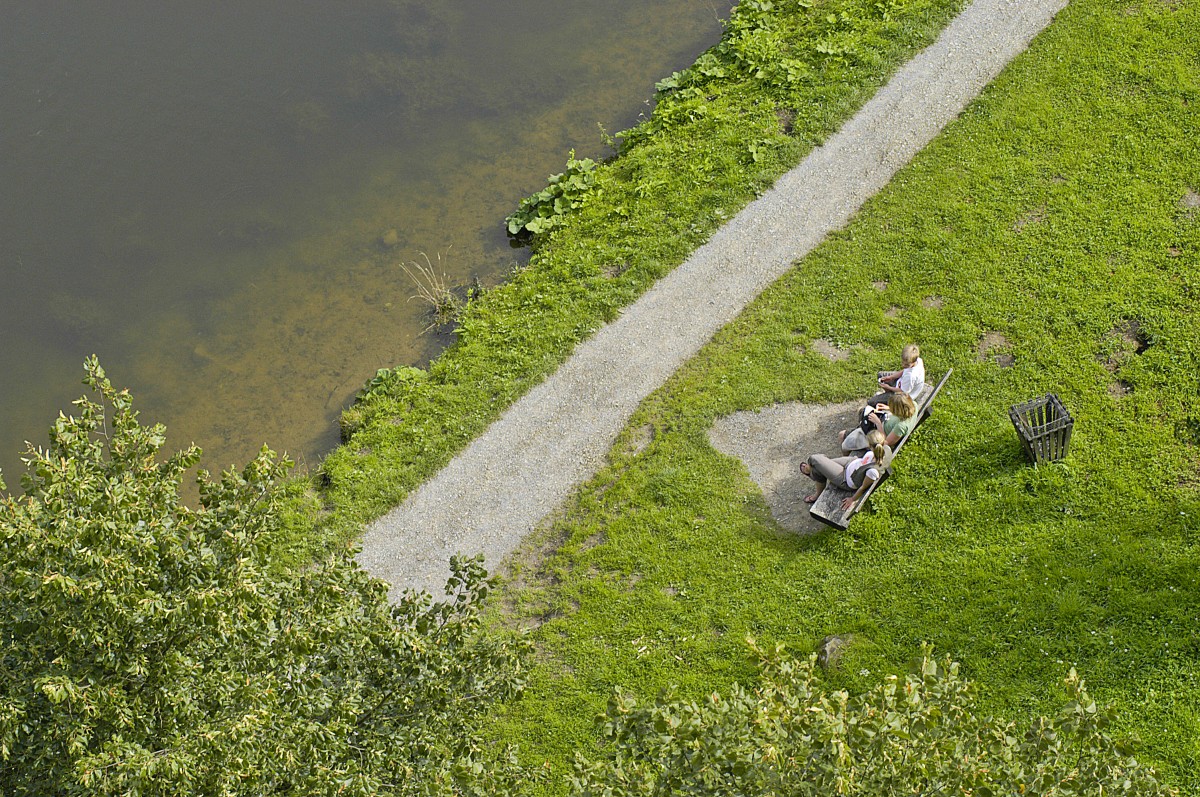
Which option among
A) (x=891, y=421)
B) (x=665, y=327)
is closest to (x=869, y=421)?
(x=891, y=421)

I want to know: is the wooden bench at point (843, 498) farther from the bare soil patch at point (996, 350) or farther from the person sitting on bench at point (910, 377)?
the bare soil patch at point (996, 350)

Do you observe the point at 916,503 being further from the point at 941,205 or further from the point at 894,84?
the point at 894,84

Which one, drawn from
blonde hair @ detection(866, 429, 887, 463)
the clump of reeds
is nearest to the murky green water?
the clump of reeds

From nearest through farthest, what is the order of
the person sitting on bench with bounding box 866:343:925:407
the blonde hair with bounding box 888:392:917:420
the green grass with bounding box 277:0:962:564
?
1. the blonde hair with bounding box 888:392:917:420
2. the person sitting on bench with bounding box 866:343:925:407
3. the green grass with bounding box 277:0:962:564

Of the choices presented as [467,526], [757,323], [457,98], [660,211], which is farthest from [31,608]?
[457,98]

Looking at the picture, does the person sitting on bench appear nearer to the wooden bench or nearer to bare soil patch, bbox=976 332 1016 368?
the wooden bench

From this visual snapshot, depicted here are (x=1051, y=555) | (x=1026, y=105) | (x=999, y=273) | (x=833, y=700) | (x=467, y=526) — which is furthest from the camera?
(x=1026, y=105)
